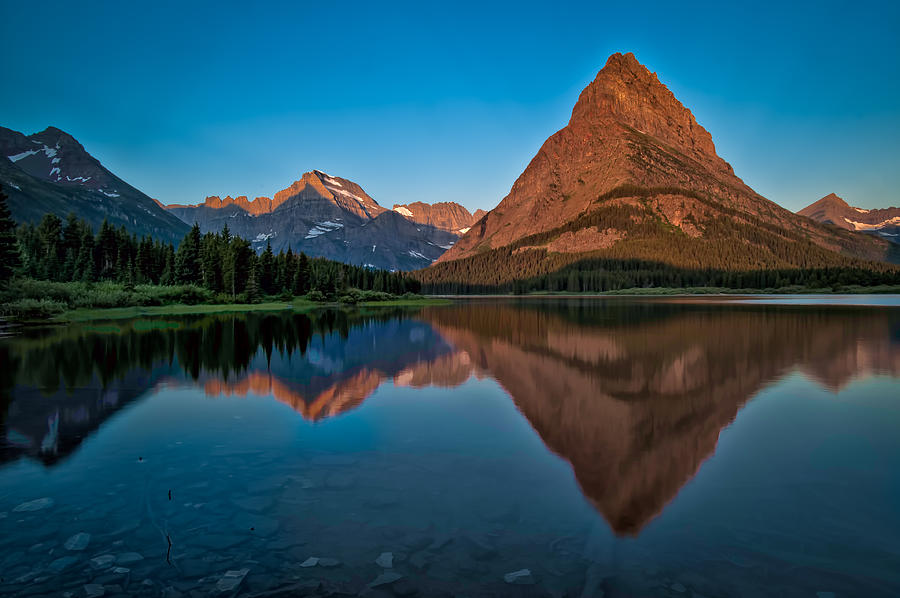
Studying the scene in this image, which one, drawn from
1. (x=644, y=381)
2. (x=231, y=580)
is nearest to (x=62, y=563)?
(x=231, y=580)

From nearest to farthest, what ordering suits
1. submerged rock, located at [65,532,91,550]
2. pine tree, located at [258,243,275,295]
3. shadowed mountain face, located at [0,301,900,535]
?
submerged rock, located at [65,532,91,550] → shadowed mountain face, located at [0,301,900,535] → pine tree, located at [258,243,275,295]

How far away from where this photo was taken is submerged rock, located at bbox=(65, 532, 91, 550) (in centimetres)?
724

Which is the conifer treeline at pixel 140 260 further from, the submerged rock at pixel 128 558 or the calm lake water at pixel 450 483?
the submerged rock at pixel 128 558

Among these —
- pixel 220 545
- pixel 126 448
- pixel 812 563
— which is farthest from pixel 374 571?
pixel 126 448

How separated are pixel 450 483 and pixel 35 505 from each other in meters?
7.56

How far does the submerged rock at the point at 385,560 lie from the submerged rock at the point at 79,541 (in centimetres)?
452

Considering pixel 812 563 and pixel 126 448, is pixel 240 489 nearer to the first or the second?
pixel 126 448

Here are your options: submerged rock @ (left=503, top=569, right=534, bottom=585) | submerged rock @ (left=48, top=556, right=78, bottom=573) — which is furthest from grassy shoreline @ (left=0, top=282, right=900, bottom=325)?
submerged rock @ (left=503, top=569, right=534, bottom=585)

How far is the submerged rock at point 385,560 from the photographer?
6836mm

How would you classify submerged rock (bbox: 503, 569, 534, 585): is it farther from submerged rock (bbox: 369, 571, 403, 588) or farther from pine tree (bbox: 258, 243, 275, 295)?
pine tree (bbox: 258, 243, 275, 295)

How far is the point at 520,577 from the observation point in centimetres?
654

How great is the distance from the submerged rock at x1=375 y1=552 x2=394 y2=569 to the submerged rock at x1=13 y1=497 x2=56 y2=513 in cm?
632

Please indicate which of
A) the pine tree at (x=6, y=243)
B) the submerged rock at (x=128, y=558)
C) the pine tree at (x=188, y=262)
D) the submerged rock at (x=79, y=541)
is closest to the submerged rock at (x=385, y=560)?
the submerged rock at (x=128, y=558)

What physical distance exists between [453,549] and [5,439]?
41.3 ft
